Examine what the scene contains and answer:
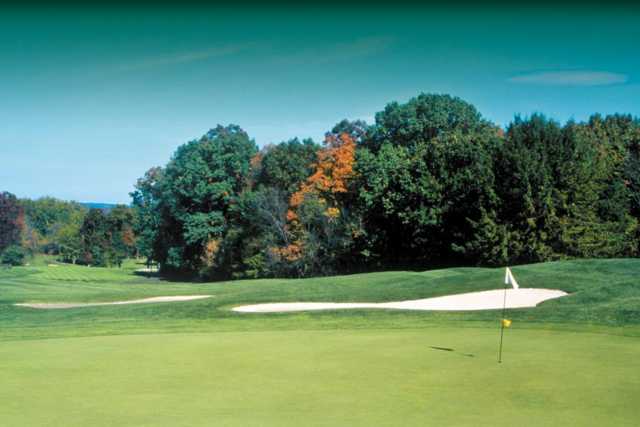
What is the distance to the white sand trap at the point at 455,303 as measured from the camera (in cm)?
1916

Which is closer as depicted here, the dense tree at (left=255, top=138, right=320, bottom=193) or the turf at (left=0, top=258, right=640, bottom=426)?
the turf at (left=0, top=258, right=640, bottom=426)

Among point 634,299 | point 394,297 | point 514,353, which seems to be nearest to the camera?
point 514,353

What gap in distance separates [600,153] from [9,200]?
75.3m

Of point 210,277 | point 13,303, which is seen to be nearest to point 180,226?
point 210,277

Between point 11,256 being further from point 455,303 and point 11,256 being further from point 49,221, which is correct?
point 455,303

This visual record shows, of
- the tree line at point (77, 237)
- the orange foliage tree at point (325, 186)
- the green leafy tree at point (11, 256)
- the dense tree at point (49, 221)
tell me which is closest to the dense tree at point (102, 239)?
the tree line at point (77, 237)

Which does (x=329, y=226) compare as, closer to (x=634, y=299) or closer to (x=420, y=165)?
(x=420, y=165)

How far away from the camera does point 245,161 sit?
6234 cm

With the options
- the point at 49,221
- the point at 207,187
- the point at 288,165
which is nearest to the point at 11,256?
the point at 207,187

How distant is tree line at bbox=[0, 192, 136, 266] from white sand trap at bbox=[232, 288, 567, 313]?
74.9 m

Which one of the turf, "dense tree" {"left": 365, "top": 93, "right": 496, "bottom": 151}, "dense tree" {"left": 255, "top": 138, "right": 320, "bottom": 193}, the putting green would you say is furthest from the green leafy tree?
the putting green

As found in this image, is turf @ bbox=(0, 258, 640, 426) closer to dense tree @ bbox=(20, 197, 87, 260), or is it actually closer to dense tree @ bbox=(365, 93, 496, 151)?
dense tree @ bbox=(365, 93, 496, 151)

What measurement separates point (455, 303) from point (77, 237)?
10246cm

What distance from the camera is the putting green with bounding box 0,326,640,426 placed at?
6.52 metres
